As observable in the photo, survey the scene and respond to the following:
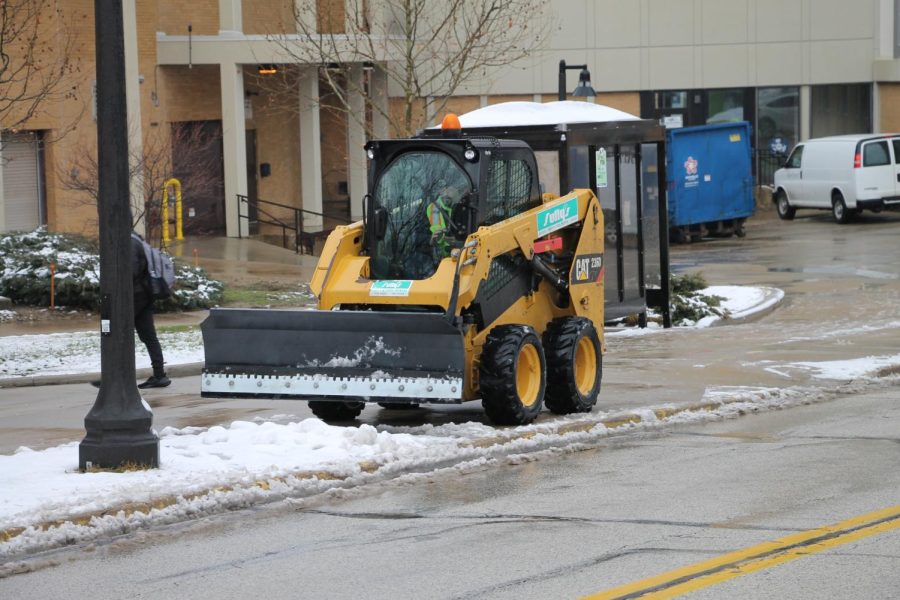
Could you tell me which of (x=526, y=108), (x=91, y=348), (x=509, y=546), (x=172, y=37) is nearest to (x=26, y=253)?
(x=91, y=348)

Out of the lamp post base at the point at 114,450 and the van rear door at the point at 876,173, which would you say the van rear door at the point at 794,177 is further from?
the lamp post base at the point at 114,450

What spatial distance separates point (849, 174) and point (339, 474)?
3046 centimetres

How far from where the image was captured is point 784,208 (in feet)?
135

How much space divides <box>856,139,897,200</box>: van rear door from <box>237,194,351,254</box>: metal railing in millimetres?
13521

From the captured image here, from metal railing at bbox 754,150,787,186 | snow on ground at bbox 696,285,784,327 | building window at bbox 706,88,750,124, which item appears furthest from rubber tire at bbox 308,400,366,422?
metal railing at bbox 754,150,787,186

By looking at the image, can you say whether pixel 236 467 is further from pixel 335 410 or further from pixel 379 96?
pixel 379 96

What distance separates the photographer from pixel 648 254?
20484mm

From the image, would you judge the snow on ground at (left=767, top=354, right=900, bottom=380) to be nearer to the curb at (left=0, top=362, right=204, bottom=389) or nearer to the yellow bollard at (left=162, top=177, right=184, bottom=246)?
the curb at (left=0, top=362, right=204, bottom=389)

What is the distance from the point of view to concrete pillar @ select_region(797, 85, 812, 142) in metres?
44.2

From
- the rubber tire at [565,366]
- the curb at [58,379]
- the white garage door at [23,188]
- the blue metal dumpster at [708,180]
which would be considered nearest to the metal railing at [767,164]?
the blue metal dumpster at [708,180]

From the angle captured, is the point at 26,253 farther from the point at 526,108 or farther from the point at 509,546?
the point at 509,546

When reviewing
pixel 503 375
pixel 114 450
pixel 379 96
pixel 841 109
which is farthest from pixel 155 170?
pixel 841 109

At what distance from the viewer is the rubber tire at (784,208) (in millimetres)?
40844

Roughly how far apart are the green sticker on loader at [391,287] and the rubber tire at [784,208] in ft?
98.8
